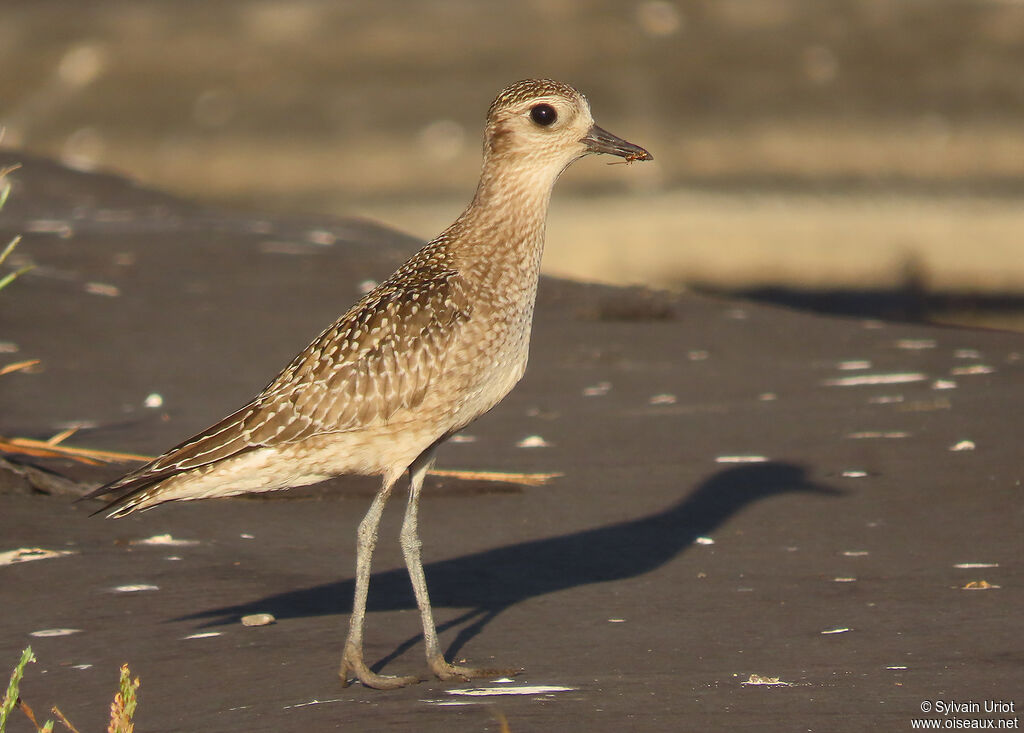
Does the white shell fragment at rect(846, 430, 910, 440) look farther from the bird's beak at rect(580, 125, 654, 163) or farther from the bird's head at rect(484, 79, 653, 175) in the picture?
the bird's head at rect(484, 79, 653, 175)

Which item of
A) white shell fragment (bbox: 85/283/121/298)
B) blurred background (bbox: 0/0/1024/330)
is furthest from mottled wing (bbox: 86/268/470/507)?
blurred background (bbox: 0/0/1024/330)

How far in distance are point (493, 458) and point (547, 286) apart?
14.7 ft

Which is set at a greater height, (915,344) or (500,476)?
(915,344)

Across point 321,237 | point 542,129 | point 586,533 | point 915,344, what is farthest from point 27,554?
point 321,237

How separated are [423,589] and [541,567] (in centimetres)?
125

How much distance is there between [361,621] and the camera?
542cm

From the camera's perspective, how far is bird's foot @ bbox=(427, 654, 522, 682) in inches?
208

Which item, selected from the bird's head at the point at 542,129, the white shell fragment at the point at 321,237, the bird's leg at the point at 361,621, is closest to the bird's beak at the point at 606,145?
the bird's head at the point at 542,129

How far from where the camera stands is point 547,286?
12.7 meters

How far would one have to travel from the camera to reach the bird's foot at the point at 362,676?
5180mm

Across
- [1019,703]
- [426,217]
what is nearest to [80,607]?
[1019,703]

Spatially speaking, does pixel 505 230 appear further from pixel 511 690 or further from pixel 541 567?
pixel 511 690

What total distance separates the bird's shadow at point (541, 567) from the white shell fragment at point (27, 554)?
3.09 feet

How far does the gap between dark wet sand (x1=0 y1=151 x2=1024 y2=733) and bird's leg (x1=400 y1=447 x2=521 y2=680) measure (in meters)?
0.11
